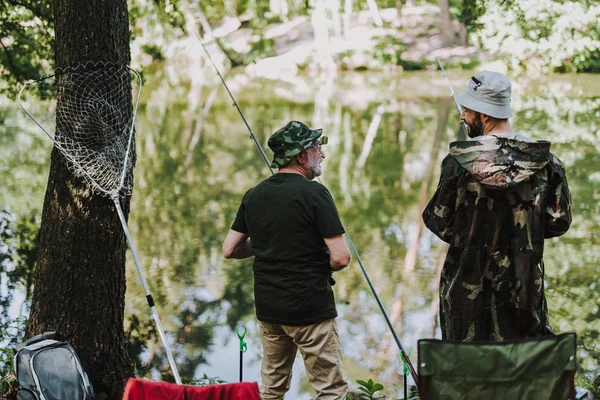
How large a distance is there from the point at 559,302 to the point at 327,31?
70.0ft

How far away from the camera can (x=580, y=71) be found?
22.3 m

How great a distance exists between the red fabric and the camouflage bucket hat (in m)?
0.85

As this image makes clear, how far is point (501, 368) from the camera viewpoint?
2.04m

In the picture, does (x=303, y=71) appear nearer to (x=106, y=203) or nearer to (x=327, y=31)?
(x=327, y=31)

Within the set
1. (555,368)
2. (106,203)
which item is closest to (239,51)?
(106,203)

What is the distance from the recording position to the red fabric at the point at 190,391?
2080 millimetres

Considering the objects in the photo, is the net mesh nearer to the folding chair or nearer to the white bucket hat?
the white bucket hat

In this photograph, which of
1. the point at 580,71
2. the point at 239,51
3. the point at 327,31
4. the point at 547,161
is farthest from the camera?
the point at 239,51

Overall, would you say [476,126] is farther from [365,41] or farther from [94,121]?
[365,41]

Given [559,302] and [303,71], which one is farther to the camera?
[303,71]

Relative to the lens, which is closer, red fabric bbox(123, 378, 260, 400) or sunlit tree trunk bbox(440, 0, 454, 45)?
red fabric bbox(123, 378, 260, 400)

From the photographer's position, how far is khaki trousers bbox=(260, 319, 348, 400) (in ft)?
8.89

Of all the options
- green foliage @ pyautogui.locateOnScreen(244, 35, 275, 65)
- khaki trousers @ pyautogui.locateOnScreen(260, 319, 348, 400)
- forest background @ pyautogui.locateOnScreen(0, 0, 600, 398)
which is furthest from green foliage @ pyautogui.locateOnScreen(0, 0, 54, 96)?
green foliage @ pyautogui.locateOnScreen(244, 35, 275, 65)

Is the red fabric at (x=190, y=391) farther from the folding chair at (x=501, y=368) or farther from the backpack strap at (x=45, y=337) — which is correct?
the backpack strap at (x=45, y=337)
